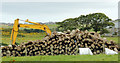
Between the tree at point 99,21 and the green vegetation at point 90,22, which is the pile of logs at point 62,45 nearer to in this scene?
the green vegetation at point 90,22

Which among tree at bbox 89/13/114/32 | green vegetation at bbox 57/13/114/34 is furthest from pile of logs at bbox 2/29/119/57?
tree at bbox 89/13/114/32

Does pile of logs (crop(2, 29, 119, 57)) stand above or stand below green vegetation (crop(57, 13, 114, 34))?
below

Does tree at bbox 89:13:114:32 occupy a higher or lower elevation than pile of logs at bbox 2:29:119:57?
higher

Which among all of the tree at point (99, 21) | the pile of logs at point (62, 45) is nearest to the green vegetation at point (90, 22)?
the tree at point (99, 21)

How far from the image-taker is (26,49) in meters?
8.16

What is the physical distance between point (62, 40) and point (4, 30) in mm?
6570

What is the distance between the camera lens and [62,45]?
314 inches

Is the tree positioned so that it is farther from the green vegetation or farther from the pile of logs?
the pile of logs

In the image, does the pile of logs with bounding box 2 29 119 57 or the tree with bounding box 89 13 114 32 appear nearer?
the pile of logs with bounding box 2 29 119 57

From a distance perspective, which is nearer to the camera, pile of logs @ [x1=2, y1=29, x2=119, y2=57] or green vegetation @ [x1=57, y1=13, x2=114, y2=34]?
pile of logs @ [x1=2, y1=29, x2=119, y2=57]

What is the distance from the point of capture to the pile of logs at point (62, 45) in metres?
7.91

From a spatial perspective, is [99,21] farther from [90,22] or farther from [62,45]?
[62,45]

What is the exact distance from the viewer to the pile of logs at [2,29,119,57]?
791cm

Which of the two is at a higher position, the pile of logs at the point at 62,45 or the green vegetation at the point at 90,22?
the green vegetation at the point at 90,22
